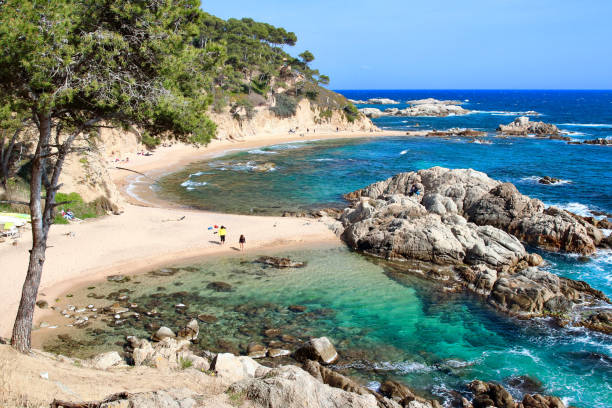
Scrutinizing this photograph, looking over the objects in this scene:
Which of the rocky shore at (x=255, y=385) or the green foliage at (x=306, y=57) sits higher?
the green foliage at (x=306, y=57)

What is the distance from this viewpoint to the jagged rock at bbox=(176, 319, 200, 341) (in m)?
16.6

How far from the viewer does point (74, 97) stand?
437 inches

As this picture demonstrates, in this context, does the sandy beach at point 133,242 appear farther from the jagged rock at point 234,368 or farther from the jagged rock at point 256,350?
the jagged rock at point 234,368

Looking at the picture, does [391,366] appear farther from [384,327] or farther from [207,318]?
[207,318]

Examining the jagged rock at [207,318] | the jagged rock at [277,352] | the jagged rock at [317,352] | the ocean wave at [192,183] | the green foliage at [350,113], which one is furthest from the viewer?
the green foliage at [350,113]

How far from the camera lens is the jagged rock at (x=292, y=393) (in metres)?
8.89

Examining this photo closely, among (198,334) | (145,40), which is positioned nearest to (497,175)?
(198,334)

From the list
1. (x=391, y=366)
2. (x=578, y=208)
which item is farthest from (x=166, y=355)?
(x=578, y=208)

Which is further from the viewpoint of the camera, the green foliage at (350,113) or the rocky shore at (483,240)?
the green foliage at (350,113)

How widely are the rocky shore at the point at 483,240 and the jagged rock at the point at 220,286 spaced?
960 cm

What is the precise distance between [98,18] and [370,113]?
138849 millimetres

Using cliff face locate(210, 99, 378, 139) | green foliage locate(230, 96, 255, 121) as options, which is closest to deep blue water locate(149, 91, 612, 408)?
cliff face locate(210, 99, 378, 139)

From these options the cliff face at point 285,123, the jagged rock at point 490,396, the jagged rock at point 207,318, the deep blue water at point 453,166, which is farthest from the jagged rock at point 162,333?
the cliff face at point 285,123

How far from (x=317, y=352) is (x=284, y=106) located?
263ft
